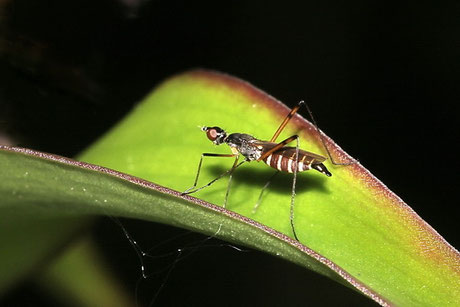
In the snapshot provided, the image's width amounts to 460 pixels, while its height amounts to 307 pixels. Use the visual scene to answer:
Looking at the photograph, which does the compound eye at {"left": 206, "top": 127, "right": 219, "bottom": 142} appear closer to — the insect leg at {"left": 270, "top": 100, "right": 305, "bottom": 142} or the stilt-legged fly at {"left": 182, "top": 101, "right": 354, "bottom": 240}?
the stilt-legged fly at {"left": 182, "top": 101, "right": 354, "bottom": 240}

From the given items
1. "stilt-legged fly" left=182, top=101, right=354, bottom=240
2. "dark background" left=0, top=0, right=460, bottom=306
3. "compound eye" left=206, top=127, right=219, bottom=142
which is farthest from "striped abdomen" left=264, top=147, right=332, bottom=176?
"dark background" left=0, top=0, right=460, bottom=306

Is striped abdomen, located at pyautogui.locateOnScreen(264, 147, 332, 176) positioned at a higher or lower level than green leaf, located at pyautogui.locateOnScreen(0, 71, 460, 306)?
higher

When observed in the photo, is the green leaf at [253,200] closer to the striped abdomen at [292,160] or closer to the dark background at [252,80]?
the striped abdomen at [292,160]

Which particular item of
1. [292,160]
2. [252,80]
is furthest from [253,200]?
[252,80]

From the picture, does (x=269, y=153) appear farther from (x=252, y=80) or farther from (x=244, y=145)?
(x=252, y=80)

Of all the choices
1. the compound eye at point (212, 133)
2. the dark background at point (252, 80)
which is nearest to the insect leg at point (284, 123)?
the compound eye at point (212, 133)

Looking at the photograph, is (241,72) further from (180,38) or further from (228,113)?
(228,113)
